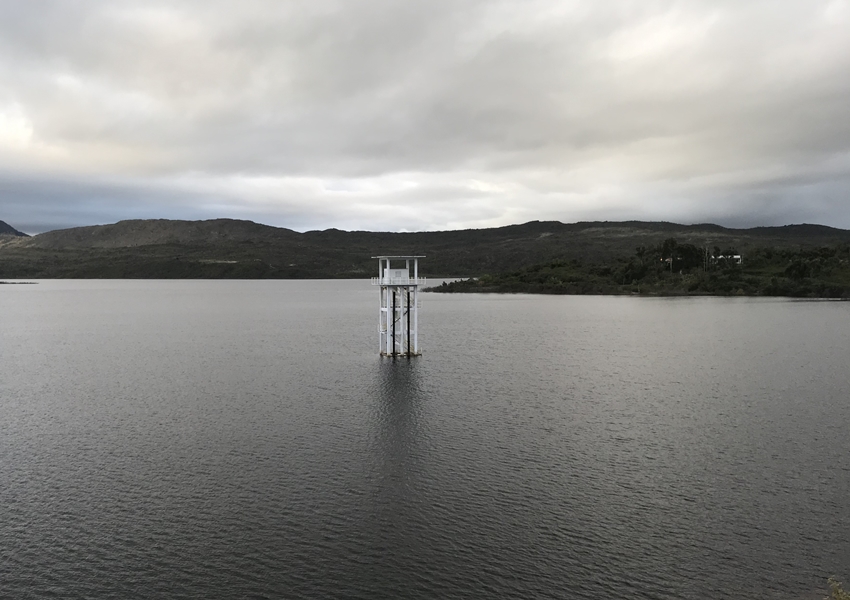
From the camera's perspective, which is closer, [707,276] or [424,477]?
[424,477]

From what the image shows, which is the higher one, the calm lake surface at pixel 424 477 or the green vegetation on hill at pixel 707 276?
the green vegetation on hill at pixel 707 276

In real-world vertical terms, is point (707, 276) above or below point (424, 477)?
above

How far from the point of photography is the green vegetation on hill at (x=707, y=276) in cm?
16175

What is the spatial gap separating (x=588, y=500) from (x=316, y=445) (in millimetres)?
13975

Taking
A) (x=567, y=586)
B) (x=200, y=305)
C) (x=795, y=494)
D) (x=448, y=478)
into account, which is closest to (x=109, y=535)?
(x=448, y=478)

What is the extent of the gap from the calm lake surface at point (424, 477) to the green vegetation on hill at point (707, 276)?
11243cm

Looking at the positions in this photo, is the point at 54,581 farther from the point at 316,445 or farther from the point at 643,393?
the point at 643,393

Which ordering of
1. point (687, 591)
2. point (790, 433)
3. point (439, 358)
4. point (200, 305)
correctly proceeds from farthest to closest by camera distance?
point (200, 305)
point (439, 358)
point (790, 433)
point (687, 591)

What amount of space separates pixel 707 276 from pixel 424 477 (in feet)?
541

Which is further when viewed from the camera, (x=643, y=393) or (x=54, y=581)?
(x=643, y=393)

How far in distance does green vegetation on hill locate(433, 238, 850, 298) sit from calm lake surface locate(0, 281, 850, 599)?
11243cm

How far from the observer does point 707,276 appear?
174m

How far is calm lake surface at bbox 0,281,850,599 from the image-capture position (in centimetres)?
1998

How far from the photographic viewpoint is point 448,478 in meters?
28.1
